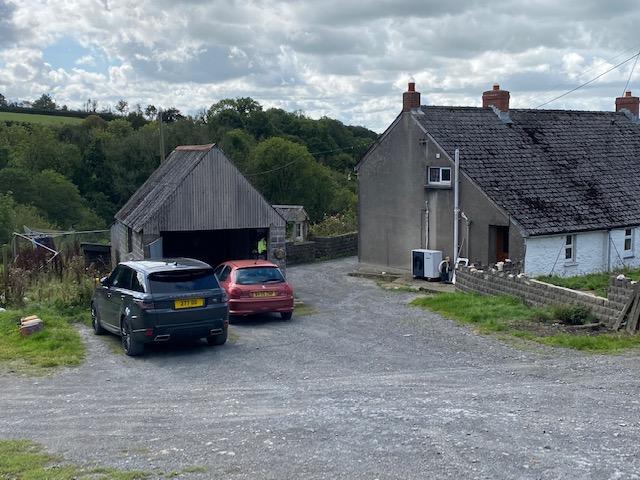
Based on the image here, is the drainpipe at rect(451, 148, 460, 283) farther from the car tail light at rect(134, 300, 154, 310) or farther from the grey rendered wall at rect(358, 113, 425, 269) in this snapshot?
the car tail light at rect(134, 300, 154, 310)

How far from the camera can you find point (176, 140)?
64.6 meters

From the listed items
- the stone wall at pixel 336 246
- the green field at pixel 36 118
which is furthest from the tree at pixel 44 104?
the stone wall at pixel 336 246

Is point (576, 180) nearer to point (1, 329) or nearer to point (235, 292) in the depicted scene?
point (235, 292)

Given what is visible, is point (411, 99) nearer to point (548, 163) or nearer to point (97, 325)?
point (548, 163)

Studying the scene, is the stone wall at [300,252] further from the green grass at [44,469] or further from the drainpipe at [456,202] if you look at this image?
the green grass at [44,469]

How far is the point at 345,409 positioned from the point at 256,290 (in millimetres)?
8660

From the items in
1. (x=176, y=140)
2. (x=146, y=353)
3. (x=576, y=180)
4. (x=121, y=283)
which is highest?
(x=176, y=140)

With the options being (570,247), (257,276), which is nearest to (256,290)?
(257,276)

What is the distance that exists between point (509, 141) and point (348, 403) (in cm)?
2104

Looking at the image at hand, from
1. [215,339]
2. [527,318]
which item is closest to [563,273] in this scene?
[527,318]

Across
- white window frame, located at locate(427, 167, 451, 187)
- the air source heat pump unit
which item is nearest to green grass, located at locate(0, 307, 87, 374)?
the air source heat pump unit

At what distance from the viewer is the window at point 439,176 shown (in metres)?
28.4

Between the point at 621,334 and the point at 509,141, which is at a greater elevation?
the point at 509,141

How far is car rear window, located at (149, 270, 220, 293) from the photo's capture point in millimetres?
15041
